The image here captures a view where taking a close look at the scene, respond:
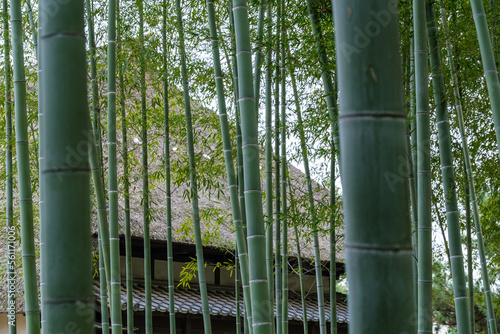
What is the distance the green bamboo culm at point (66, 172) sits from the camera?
117 centimetres

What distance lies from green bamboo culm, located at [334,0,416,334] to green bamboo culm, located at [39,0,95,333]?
1.76ft

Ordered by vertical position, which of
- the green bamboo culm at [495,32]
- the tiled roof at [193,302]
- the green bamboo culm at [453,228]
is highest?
the green bamboo culm at [495,32]

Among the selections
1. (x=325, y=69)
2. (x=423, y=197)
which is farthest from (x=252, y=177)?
(x=325, y=69)

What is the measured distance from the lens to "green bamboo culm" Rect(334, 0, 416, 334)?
3.52 feet

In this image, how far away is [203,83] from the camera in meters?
5.64

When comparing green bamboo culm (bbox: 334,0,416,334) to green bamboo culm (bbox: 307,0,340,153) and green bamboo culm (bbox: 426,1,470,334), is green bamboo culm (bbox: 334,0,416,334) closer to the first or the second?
green bamboo culm (bbox: 426,1,470,334)

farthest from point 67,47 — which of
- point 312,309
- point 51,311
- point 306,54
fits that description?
point 312,309

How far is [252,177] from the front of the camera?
2.37 metres

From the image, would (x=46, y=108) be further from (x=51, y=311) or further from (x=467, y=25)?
(x=467, y=25)

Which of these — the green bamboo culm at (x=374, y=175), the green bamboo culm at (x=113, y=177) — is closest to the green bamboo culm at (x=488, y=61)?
the green bamboo culm at (x=374, y=175)

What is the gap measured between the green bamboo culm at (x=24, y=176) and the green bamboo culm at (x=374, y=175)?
1842 mm

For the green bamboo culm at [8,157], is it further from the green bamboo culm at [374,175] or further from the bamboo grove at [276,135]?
the green bamboo culm at [374,175]

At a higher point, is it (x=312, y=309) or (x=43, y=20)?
(x=43, y=20)

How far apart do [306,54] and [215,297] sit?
187 inches
